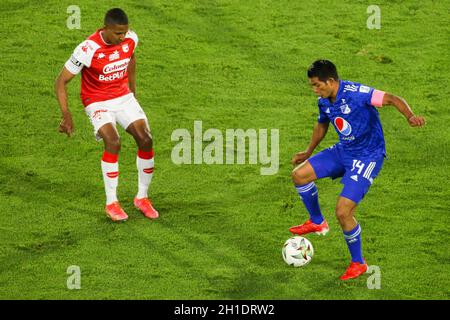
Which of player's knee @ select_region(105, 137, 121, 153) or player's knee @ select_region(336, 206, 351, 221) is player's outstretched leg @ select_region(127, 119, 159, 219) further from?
player's knee @ select_region(336, 206, 351, 221)

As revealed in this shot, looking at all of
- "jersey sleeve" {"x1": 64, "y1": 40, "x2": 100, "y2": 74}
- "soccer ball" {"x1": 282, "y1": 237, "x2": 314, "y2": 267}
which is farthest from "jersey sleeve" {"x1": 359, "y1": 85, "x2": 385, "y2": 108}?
"jersey sleeve" {"x1": 64, "y1": 40, "x2": 100, "y2": 74}

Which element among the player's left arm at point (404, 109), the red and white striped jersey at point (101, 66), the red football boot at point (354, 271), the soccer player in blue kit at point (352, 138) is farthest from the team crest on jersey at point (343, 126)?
the red and white striped jersey at point (101, 66)

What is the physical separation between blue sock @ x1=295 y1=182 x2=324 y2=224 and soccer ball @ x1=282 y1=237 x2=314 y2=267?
0.56 meters

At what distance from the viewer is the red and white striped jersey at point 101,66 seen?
1151 cm

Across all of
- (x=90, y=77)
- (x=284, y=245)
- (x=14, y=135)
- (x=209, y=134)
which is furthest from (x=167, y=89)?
(x=284, y=245)

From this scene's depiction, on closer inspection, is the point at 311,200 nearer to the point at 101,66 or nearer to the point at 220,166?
the point at 220,166

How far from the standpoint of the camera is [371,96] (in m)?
10.4

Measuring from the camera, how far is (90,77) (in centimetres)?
1174

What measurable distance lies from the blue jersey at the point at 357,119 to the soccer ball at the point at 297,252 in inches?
40.6

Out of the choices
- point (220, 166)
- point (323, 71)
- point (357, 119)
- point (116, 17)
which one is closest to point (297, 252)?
point (357, 119)

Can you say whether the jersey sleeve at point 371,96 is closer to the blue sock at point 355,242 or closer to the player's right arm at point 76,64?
the blue sock at point 355,242

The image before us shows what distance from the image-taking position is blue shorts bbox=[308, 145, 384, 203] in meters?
10.4
